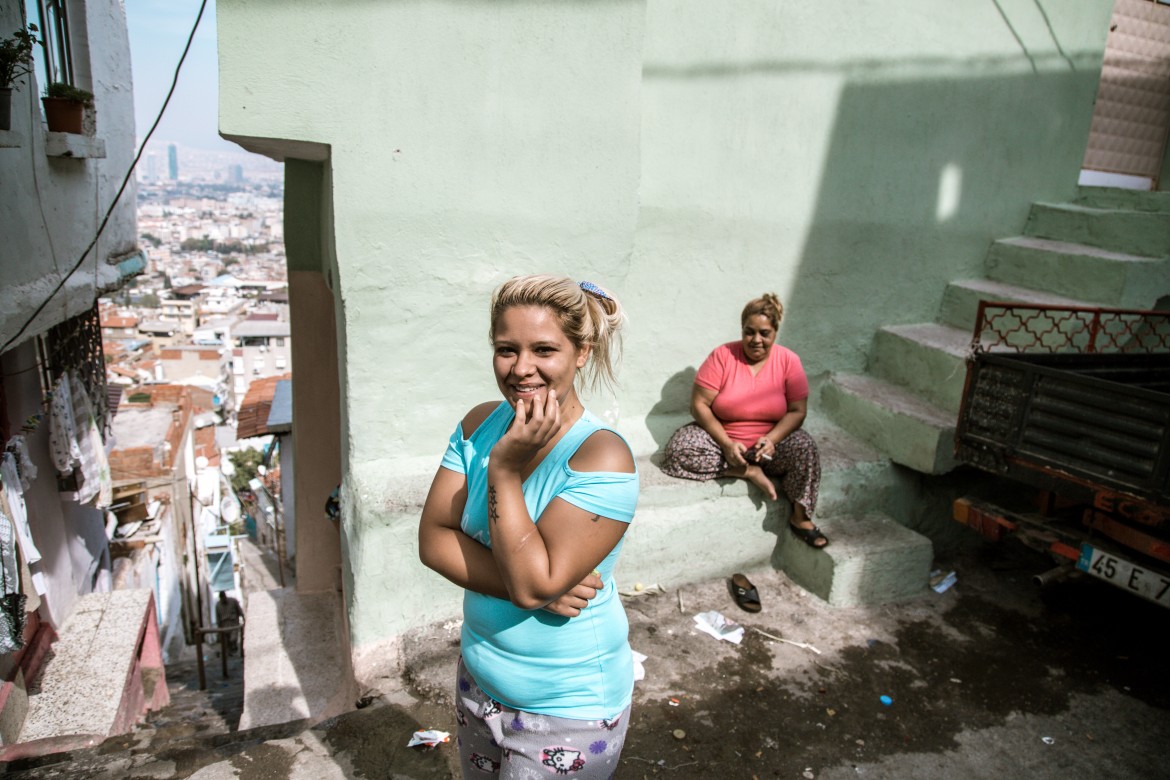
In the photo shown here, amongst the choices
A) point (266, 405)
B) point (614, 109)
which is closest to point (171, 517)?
point (266, 405)

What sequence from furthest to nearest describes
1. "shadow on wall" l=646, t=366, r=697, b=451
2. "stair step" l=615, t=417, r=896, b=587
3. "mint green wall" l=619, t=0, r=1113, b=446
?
"shadow on wall" l=646, t=366, r=697, b=451 < "mint green wall" l=619, t=0, r=1113, b=446 < "stair step" l=615, t=417, r=896, b=587

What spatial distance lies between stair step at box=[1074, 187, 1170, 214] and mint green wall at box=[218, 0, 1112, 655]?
32 cm

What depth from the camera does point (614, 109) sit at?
3594mm

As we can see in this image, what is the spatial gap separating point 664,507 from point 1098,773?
87.9 inches

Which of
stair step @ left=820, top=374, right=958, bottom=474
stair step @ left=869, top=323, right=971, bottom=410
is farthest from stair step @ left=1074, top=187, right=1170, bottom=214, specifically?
stair step @ left=820, top=374, right=958, bottom=474

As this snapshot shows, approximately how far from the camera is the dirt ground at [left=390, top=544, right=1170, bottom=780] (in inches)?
118

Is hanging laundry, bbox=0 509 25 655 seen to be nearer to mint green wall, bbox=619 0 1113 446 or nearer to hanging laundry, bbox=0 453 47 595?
hanging laundry, bbox=0 453 47 595

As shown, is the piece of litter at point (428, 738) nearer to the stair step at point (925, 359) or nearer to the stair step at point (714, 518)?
the stair step at point (714, 518)

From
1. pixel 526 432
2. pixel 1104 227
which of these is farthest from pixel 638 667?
pixel 1104 227

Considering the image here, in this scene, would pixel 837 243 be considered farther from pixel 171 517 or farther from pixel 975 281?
pixel 171 517

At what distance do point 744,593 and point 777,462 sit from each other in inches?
31.0

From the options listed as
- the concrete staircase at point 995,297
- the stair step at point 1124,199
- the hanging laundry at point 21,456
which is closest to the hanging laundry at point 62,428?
the hanging laundry at point 21,456

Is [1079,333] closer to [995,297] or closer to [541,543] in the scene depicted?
[995,297]

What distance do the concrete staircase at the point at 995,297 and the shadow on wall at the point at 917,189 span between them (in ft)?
0.51
